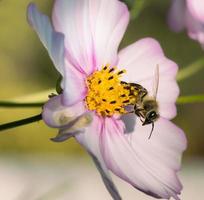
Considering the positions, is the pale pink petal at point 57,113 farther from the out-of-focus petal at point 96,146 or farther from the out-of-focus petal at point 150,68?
the out-of-focus petal at point 150,68

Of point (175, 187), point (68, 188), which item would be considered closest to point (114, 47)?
point (175, 187)

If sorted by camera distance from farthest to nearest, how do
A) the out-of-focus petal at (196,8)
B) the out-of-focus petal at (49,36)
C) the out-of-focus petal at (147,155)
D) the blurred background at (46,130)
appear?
1. the blurred background at (46,130)
2. the out-of-focus petal at (196,8)
3. the out-of-focus petal at (147,155)
4. the out-of-focus petal at (49,36)

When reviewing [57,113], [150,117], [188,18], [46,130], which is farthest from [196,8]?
[46,130]

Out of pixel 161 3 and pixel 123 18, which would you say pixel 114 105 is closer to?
pixel 123 18

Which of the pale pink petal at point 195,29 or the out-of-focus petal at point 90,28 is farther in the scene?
the pale pink petal at point 195,29

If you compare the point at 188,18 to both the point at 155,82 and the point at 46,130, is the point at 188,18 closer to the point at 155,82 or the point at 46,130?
the point at 155,82

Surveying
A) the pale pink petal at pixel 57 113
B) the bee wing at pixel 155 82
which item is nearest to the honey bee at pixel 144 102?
the bee wing at pixel 155 82

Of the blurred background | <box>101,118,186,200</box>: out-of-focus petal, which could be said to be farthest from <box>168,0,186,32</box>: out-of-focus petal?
the blurred background
